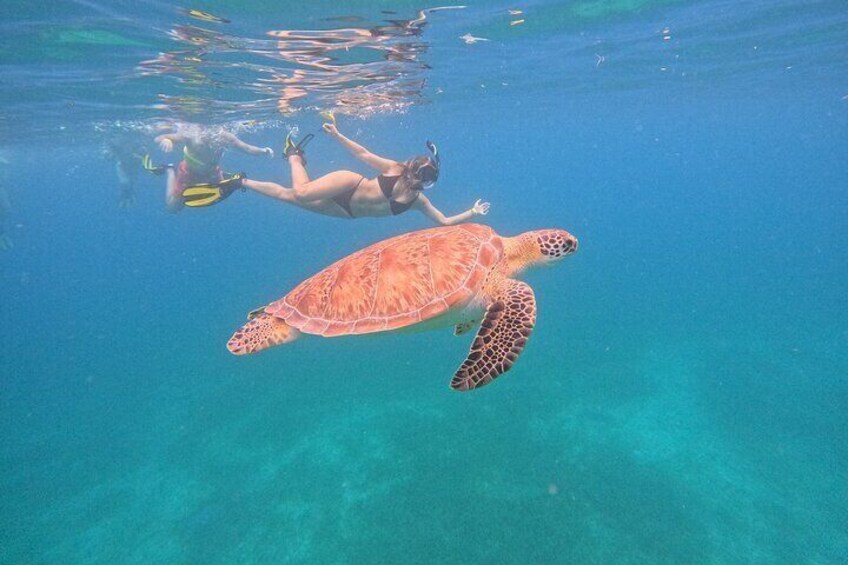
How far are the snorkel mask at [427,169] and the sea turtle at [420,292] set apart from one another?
190 cm

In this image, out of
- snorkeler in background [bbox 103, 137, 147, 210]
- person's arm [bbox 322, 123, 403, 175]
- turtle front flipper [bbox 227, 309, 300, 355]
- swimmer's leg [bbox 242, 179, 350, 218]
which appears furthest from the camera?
snorkeler in background [bbox 103, 137, 147, 210]

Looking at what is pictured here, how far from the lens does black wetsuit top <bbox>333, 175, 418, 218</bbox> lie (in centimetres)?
768

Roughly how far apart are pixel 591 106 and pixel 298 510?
3818 cm

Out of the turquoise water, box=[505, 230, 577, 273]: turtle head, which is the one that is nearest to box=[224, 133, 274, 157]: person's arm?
the turquoise water

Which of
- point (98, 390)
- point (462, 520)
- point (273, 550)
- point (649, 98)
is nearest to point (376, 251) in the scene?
point (462, 520)

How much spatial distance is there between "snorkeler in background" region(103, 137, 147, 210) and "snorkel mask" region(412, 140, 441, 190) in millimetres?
13741

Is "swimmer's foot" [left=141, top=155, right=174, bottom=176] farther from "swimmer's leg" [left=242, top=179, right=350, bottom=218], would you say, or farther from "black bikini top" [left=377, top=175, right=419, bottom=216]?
"black bikini top" [left=377, top=175, right=419, bottom=216]

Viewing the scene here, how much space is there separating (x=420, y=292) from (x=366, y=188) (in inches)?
153

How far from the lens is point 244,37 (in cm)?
1021

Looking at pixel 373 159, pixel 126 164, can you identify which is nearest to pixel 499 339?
pixel 373 159

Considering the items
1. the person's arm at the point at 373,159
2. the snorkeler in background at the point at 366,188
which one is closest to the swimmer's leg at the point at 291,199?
the snorkeler in background at the point at 366,188

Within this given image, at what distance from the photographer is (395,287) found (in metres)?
4.88

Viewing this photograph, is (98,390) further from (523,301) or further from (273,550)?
(523,301)

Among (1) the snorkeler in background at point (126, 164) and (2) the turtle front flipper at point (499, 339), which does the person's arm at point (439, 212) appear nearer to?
(2) the turtle front flipper at point (499, 339)
